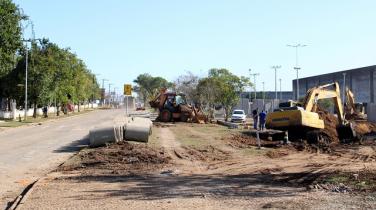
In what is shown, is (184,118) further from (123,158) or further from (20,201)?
(20,201)

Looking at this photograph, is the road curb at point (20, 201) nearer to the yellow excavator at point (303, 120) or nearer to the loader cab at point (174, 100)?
the yellow excavator at point (303, 120)

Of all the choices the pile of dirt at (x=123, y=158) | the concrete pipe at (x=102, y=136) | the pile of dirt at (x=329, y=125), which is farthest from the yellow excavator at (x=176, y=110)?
the pile of dirt at (x=123, y=158)

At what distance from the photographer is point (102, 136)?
16.9 meters

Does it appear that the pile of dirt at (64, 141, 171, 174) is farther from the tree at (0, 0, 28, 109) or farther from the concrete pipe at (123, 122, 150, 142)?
the tree at (0, 0, 28, 109)

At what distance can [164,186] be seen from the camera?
380 inches

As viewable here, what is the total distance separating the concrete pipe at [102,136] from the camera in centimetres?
1678

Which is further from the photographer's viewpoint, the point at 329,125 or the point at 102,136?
the point at 329,125

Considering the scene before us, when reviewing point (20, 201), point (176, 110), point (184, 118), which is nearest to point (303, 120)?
point (20, 201)

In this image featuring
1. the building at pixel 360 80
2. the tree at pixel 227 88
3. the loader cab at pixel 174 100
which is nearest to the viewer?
the loader cab at pixel 174 100

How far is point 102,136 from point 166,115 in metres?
21.3

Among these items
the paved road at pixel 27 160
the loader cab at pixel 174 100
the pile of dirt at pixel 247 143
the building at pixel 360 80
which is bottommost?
the pile of dirt at pixel 247 143

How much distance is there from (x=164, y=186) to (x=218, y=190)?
1296mm

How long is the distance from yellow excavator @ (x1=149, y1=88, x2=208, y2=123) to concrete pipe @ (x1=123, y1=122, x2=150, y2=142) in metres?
18.7

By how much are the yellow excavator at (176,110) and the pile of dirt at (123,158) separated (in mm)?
20839
